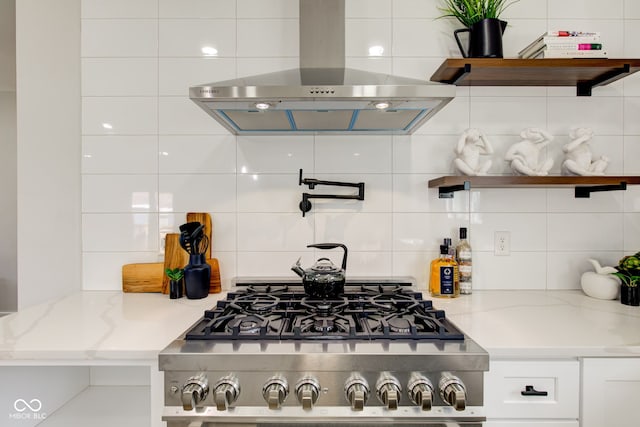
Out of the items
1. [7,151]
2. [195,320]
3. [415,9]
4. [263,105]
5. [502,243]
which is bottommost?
[195,320]

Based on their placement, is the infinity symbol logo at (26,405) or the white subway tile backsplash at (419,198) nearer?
the infinity symbol logo at (26,405)

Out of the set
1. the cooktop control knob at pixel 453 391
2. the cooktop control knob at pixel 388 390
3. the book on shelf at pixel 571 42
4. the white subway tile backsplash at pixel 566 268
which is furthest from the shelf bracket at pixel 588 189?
the cooktop control knob at pixel 388 390

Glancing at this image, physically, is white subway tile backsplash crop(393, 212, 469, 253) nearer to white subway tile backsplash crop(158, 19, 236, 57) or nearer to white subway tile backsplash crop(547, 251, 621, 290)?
white subway tile backsplash crop(547, 251, 621, 290)

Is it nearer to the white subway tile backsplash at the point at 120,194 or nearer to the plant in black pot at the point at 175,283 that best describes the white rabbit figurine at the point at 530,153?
the plant in black pot at the point at 175,283

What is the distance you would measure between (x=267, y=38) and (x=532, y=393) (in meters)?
1.74

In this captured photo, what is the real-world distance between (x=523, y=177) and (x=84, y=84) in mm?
1995

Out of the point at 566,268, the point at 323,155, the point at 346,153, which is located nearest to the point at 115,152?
the point at 323,155

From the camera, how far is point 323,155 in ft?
6.15

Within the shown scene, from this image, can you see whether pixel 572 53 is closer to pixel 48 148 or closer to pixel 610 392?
pixel 610 392

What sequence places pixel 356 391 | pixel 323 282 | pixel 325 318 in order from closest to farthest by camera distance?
pixel 356 391, pixel 325 318, pixel 323 282

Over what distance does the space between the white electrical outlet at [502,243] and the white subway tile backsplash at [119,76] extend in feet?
5.71

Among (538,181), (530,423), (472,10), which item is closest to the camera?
(530,423)

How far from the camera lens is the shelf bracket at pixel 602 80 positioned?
5.45ft

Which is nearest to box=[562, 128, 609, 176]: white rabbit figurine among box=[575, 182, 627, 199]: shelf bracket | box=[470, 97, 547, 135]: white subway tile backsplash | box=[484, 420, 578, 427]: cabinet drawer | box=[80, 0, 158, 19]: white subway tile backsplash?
box=[575, 182, 627, 199]: shelf bracket
